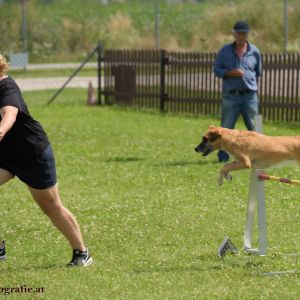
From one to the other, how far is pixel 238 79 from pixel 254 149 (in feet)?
15.7

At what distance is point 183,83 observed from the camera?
64.1 feet

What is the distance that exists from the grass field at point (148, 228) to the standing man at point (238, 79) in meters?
0.78

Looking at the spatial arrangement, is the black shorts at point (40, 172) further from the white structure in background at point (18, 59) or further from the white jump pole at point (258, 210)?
the white structure in background at point (18, 59)

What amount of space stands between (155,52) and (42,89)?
5.30 m

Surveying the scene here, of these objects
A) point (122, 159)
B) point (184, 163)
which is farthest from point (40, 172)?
point (122, 159)

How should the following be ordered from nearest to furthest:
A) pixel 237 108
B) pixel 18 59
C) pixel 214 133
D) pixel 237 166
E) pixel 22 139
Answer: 1. pixel 22 139
2. pixel 237 166
3. pixel 214 133
4. pixel 237 108
5. pixel 18 59

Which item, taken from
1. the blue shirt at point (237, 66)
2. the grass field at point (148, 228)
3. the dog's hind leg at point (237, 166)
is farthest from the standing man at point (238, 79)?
the dog's hind leg at point (237, 166)

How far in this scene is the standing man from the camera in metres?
12.8

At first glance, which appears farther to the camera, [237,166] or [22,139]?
[237,166]

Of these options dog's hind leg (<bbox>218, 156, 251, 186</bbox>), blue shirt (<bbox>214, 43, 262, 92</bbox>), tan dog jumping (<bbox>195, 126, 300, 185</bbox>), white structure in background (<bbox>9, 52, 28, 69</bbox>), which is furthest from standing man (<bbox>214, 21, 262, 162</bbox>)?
white structure in background (<bbox>9, 52, 28, 69</bbox>)

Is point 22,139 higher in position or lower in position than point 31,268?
higher

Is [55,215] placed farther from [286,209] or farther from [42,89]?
[42,89]

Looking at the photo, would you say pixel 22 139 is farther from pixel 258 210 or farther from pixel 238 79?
pixel 238 79

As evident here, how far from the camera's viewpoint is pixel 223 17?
32969mm
